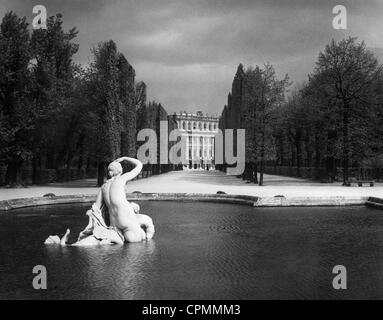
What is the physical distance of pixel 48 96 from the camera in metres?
34.7

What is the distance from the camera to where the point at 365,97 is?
3800 cm

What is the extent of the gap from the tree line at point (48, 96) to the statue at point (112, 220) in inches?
Answer: 892

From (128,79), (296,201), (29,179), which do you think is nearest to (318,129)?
(128,79)

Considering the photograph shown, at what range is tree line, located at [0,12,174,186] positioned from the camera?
3291cm

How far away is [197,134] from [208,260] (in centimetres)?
15668

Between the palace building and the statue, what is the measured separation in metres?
145

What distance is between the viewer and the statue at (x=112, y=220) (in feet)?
36.5

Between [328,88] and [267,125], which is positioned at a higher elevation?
[328,88]

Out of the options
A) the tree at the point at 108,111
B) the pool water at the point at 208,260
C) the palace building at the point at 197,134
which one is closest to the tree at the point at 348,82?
the tree at the point at 108,111

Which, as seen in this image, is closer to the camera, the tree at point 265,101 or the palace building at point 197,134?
the tree at point 265,101

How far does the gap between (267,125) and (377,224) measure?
25.4 metres

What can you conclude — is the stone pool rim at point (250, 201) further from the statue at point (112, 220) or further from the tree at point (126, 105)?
the tree at point (126, 105)
